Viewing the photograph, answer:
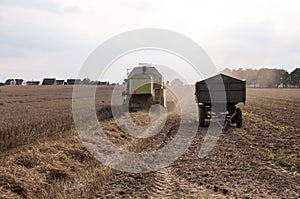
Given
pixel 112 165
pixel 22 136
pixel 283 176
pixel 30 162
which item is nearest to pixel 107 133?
pixel 22 136

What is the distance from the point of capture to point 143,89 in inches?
747

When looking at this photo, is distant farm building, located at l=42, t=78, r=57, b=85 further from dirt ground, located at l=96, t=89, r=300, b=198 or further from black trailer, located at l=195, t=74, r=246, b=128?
dirt ground, located at l=96, t=89, r=300, b=198

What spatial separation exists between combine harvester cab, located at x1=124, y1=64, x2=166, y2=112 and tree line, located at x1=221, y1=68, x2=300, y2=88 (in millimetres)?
93911

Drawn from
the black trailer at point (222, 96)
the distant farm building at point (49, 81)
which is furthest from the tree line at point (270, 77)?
the black trailer at point (222, 96)

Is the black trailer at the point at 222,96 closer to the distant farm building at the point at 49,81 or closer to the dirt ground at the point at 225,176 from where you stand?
the dirt ground at the point at 225,176

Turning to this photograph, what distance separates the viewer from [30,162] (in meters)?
7.29

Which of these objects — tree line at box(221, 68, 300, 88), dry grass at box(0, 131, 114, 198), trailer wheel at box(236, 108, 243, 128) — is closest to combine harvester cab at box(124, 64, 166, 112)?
trailer wheel at box(236, 108, 243, 128)

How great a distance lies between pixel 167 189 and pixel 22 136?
17.8 feet

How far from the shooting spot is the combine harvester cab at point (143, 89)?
19.0 meters

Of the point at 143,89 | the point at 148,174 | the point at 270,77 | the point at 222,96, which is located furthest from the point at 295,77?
the point at 148,174

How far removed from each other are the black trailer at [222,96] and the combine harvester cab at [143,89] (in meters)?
4.45

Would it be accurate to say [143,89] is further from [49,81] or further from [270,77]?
[270,77]

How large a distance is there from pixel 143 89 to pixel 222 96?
5.32 metres

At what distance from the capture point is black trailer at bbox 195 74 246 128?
14.9m
